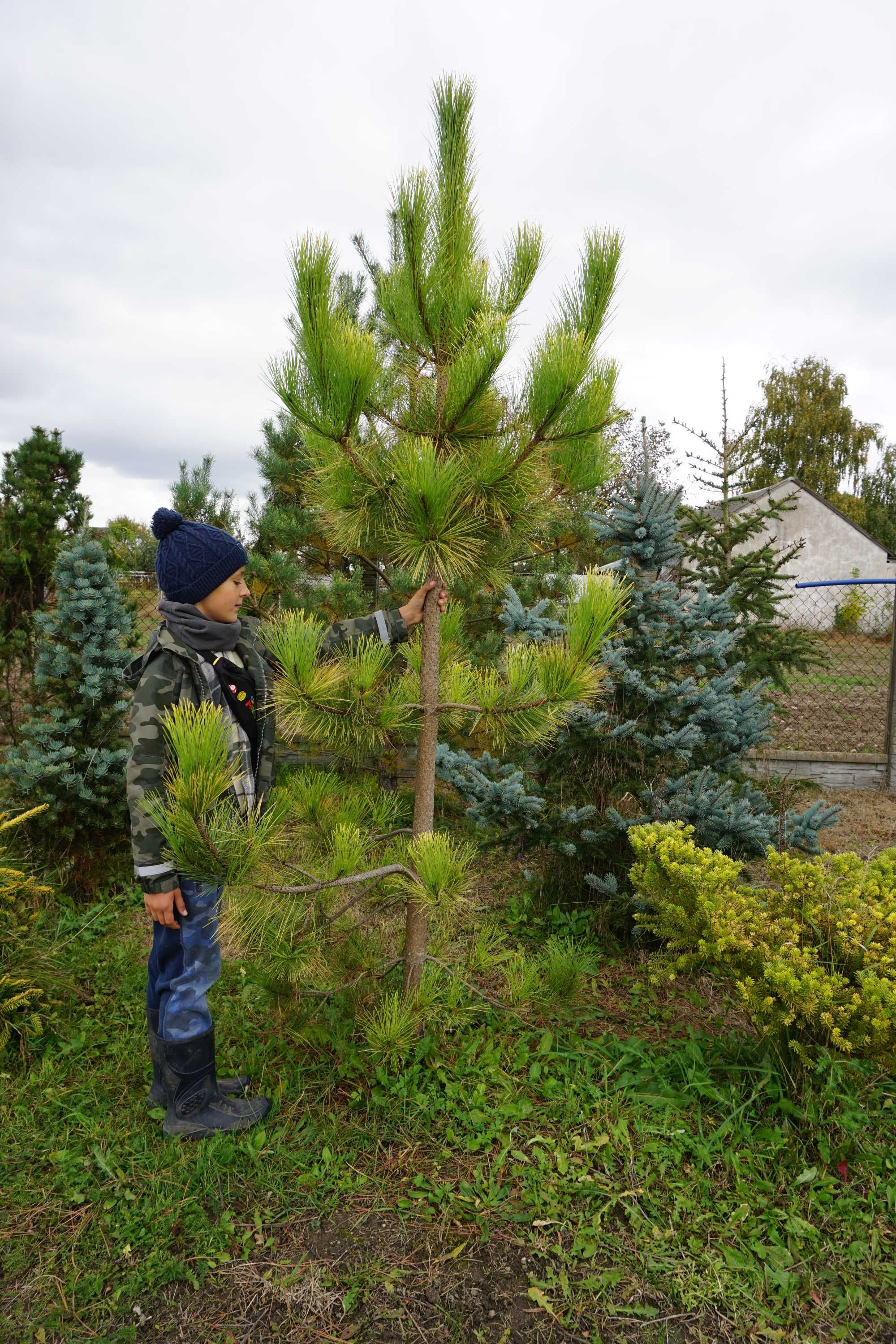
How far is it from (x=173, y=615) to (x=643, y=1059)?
214cm

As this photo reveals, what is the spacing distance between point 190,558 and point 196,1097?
5.56 ft

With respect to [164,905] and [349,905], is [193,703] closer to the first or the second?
[164,905]

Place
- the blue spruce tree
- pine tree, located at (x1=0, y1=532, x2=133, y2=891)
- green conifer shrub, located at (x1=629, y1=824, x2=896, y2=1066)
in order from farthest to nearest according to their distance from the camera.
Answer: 1. pine tree, located at (x1=0, y1=532, x2=133, y2=891)
2. the blue spruce tree
3. green conifer shrub, located at (x1=629, y1=824, x2=896, y2=1066)

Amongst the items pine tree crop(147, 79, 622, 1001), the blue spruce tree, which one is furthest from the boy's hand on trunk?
the blue spruce tree

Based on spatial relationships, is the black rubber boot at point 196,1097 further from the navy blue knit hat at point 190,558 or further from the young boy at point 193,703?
the navy blue knit hat at point 190,558

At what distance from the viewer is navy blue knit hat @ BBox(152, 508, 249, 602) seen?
86.4 inches

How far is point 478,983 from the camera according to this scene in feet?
10.1

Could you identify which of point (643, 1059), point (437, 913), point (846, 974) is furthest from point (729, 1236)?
point (437, 913)

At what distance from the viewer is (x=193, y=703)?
7.07 feet

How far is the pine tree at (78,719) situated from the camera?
3.51 meters

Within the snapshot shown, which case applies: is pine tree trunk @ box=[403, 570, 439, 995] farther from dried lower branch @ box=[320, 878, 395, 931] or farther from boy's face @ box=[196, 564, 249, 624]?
boy's face @ box=[196, 564, 249, 624]

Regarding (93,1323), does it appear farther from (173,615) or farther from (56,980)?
(173,615)

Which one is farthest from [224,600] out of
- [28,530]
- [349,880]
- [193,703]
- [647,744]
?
[28,530]

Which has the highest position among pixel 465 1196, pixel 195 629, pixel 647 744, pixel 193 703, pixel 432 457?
pixel 432 457
